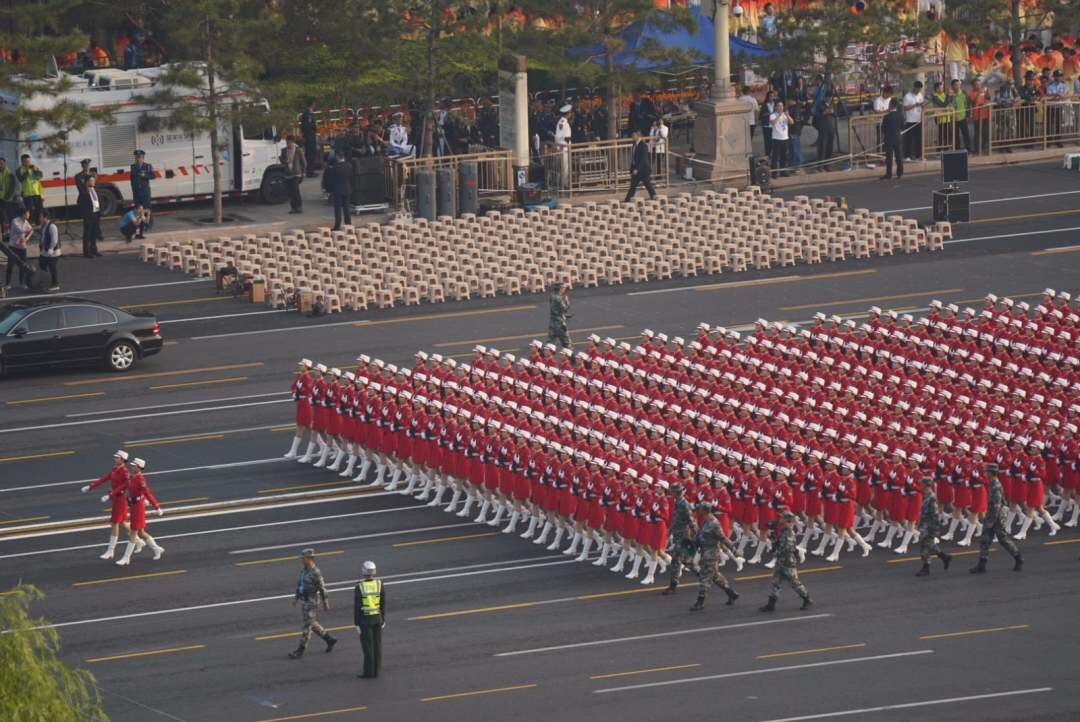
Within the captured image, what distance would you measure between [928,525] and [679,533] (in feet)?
11.0

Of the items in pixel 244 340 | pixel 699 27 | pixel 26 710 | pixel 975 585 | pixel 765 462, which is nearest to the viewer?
pixel 26 710

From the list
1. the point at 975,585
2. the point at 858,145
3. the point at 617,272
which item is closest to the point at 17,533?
the point at 975,585

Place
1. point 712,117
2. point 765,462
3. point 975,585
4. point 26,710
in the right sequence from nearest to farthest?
point 26,710 < point 975,585 < point 765,462 < point 712,117

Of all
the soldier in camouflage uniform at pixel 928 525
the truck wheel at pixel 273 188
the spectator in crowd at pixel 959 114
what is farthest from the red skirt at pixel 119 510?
the spectator in crowd at pixel 959 114

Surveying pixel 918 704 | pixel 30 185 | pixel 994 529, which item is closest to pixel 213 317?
pixel 30 185

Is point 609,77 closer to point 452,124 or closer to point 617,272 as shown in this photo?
point 452,124

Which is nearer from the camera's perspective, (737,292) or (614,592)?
(614,592)

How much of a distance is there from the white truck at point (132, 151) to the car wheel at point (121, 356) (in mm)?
9760

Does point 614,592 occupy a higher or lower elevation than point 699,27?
lower

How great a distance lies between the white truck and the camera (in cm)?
5312

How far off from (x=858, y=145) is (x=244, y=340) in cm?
1984

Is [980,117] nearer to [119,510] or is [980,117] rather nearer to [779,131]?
[779,131]

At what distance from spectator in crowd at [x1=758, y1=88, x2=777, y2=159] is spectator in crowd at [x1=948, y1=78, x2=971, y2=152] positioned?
442 cm

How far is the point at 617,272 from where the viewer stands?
4906cm
